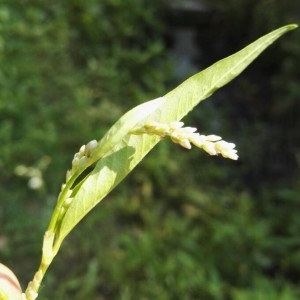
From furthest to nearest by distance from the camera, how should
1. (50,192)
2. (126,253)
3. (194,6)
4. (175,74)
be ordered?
(194,6), (175,74), (50,192), (126,253)

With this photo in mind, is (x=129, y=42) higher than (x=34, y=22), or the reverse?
(x=34, y=22)

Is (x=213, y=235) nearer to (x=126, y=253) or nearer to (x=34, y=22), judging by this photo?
(x=126, y=253)

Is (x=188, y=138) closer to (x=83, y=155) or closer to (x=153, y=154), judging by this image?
(x=83, y=155)

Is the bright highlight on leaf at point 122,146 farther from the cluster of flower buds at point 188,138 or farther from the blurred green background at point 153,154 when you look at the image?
the blurred green background at point 153,154

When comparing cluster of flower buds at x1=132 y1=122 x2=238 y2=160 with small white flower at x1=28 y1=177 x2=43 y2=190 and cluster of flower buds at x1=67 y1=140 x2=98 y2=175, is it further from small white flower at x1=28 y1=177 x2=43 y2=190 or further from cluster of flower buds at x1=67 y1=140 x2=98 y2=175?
small white flower at x1=28 y1=177 x2=43 y2=190

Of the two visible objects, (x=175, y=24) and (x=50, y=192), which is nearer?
(x=50, y=192)

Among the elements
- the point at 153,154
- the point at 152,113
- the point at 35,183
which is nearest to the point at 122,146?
the point at 152,113

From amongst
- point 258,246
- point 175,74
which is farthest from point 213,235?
point 175,74

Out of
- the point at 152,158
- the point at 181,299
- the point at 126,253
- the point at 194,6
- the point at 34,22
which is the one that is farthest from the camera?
the point at 194,6
